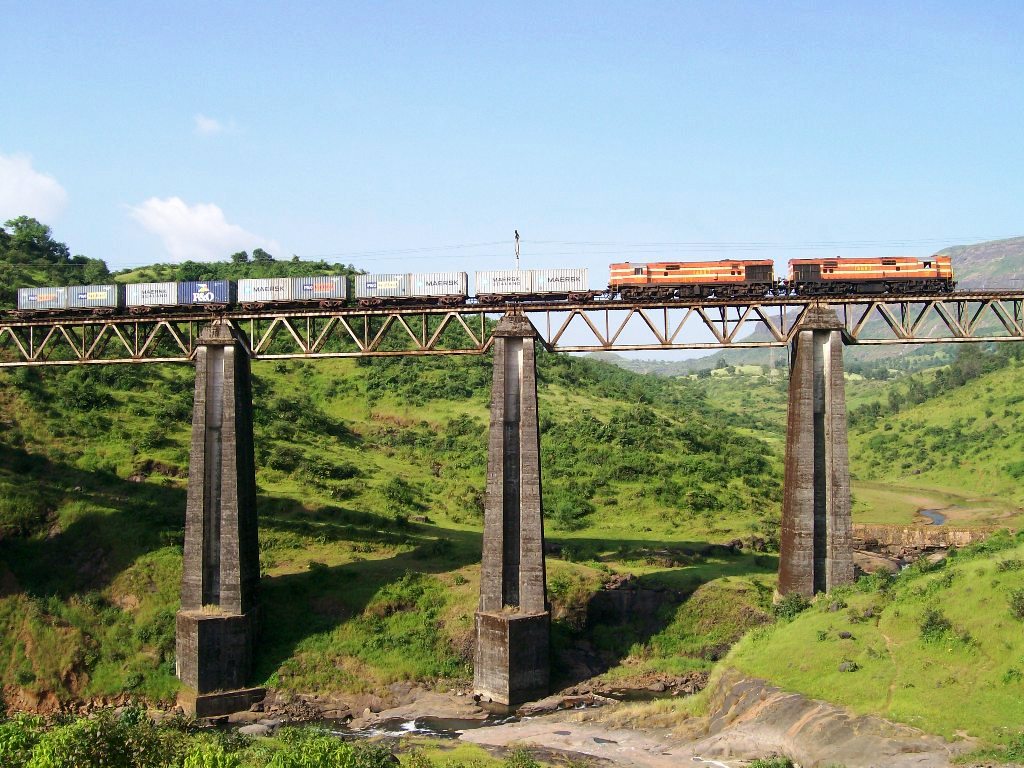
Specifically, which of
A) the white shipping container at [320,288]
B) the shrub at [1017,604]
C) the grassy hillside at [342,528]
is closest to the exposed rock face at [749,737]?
the shrub at [1017,604]

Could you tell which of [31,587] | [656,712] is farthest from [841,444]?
[31,587]

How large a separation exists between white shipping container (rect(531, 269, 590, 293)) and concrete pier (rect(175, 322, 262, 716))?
14.8 meters

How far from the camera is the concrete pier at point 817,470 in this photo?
145ft

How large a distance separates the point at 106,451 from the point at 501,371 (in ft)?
101

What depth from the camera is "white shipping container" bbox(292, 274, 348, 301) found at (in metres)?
48.3

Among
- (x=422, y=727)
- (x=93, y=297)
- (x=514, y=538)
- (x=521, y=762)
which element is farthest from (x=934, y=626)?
(x=93, y=297)

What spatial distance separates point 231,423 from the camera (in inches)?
1807

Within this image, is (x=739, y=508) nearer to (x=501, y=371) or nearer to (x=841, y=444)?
(x=841, y=444)

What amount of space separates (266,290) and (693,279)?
69.2 feet

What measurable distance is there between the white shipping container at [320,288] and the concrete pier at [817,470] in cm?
2213

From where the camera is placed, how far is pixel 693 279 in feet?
156

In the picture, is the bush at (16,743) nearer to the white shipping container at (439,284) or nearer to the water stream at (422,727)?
the water stream at (422,727)

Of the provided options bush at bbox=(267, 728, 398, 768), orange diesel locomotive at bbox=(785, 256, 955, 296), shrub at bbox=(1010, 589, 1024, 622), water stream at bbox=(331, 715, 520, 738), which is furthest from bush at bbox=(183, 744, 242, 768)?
orange diesel locomotive at bbox=(785, 256, 955, 296)

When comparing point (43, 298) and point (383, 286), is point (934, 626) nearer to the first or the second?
point (383, 286)
